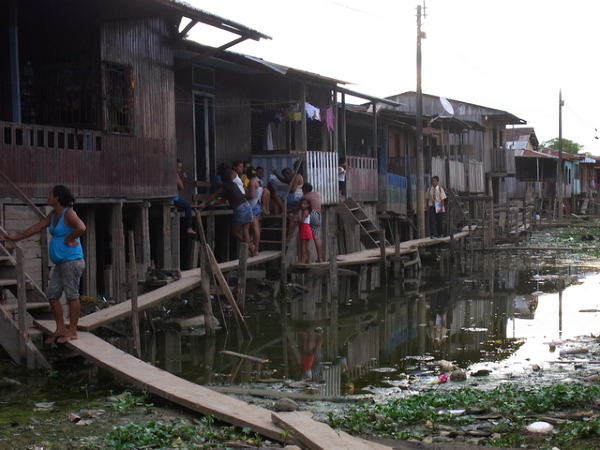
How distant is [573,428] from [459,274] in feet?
48.3

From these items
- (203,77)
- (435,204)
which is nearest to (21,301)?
(203,77)

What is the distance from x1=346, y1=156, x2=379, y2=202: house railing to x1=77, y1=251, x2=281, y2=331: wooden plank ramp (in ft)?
23.7

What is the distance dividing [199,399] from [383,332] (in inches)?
248

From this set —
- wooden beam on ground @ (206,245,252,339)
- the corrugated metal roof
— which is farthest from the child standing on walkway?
wooden beam on ground @ (206,245,252,339)

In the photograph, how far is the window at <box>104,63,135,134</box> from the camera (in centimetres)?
1212

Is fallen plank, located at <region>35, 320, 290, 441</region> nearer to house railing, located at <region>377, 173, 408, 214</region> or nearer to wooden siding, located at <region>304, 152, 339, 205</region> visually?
wooden siding, located at <region>304, 152, 339, 205</region>

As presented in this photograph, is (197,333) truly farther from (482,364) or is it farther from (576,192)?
(576,192)

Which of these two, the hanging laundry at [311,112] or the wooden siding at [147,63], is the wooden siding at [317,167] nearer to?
the hanging laundry at [311,112]

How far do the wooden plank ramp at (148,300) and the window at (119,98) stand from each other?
8.25ft

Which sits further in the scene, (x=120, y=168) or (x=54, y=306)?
(x=120, y=168)

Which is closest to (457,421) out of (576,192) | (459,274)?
(459,274)

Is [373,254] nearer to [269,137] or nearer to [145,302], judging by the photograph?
[269,137]

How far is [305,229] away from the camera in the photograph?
1611 cm

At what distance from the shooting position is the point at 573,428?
6.11m
